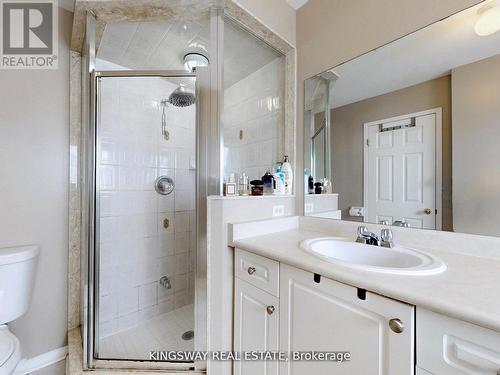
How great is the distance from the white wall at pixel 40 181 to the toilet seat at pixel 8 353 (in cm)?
34

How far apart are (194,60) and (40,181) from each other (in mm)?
1259

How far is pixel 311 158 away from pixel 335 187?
269 mm

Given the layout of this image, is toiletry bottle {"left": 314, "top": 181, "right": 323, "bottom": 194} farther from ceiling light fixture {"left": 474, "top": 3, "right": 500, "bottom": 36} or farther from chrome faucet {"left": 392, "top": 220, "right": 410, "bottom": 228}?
ceiling light fixture {"left": 474, "top": 3, "right": 500, "bottom": 36}

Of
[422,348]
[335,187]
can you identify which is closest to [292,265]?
[422,348]

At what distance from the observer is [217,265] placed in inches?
47.4

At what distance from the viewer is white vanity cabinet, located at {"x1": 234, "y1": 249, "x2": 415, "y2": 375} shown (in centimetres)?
65

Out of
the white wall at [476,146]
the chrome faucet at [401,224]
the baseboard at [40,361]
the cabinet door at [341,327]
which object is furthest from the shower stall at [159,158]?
the white wall at [476,146]

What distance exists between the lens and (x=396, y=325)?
630 mm

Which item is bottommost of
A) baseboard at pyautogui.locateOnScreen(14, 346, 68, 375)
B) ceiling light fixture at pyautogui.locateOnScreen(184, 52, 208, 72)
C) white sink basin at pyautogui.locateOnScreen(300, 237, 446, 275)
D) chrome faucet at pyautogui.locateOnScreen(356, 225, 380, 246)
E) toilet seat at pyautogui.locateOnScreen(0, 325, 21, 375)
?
baseboard at pyautogui.locateOnScreen(14, 346, 68, 375)

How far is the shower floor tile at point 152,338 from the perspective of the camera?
1.48 meters

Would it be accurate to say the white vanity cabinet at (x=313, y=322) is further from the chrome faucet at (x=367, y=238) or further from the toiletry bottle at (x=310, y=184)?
the toiletry bottle at (x=310, y=184)

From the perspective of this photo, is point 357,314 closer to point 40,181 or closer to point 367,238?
point 367,238

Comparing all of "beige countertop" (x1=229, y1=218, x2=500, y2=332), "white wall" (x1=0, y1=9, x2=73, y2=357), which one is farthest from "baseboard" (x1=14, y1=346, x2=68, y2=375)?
"beige countertop" (x1=229, y1=218, x2=500, y2=332)

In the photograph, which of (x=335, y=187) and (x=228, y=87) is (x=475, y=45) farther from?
(x=228, y=87)
